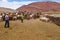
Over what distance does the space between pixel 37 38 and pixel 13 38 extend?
1933 millimetres

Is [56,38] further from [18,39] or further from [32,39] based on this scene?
[18,39]

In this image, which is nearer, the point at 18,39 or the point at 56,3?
the point at 18,39

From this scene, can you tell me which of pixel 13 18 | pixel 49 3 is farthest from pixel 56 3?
pixel 13 18

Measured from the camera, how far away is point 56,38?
1672 cm

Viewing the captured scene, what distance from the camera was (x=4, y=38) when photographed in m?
→ 17.1

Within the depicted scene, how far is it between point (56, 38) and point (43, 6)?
111m

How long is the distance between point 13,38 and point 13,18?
78.5 feet

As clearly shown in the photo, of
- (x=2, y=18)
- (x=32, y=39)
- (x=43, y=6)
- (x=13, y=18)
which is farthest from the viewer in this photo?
(x=43, y=6)

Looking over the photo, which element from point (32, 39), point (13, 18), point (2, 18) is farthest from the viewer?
point (13, 18)

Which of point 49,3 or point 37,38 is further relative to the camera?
point 49,3

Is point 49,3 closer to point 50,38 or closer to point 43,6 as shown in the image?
point 43,6

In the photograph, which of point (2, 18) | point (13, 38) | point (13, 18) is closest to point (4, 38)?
point (13, 38)

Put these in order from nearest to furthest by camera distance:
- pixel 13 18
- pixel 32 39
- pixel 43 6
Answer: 1. pixel 32 39
2. pixel 13 18
3. pixel 43 6

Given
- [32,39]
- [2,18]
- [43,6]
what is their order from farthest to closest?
[43,6], [2,18], [32,39]
